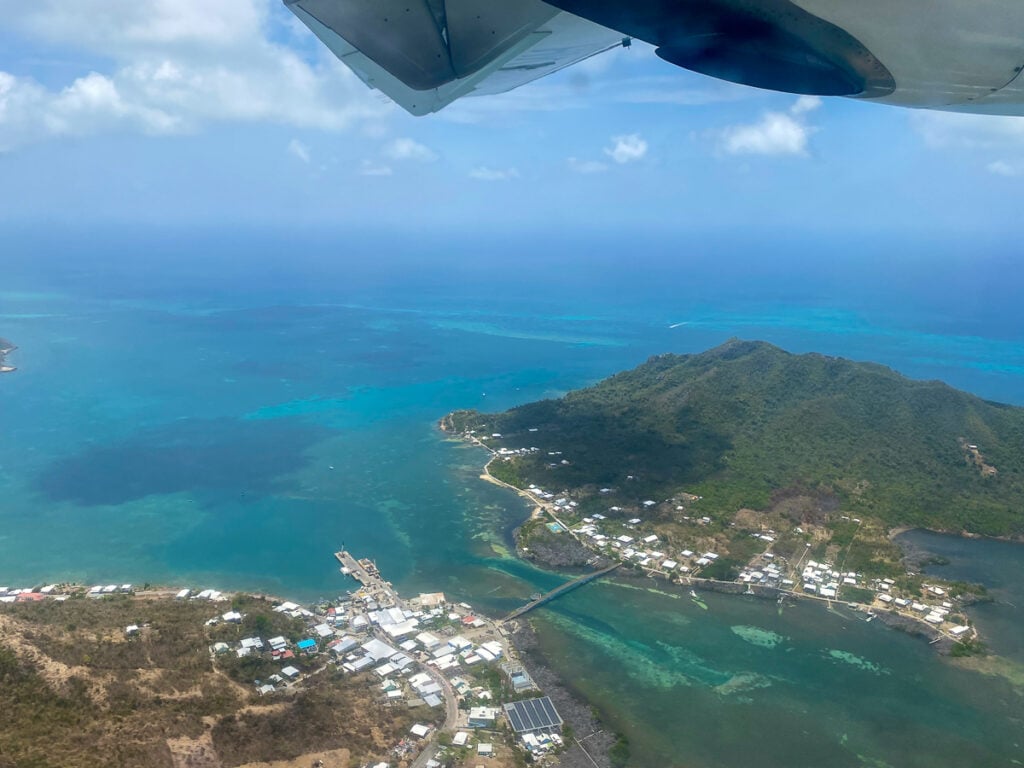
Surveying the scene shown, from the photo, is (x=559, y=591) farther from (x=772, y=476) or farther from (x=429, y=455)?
(x=772, y=476)

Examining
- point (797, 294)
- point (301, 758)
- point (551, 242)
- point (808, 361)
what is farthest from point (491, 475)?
point (551, 242)

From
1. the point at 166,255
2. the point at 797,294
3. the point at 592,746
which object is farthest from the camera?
the point at 166,255

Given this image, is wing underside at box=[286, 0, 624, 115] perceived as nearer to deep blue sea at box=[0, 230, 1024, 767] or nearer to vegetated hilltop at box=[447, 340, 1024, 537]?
deep blue sea at box=[0, 230, 1024, 767]

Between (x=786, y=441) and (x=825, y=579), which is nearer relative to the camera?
(x=825, y=579)

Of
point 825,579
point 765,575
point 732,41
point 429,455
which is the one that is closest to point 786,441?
point 825,579

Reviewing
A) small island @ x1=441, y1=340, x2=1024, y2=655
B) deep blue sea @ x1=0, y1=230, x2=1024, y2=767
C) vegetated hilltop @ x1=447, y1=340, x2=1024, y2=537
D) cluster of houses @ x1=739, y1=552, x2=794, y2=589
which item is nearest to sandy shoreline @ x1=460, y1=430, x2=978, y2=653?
small island @ x1=441, y1=340, x2=1024, y2=655

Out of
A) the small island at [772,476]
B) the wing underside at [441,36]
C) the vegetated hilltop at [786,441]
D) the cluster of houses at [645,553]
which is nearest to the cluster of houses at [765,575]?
the small island at [772,476]

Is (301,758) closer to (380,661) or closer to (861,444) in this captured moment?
(380,661)
